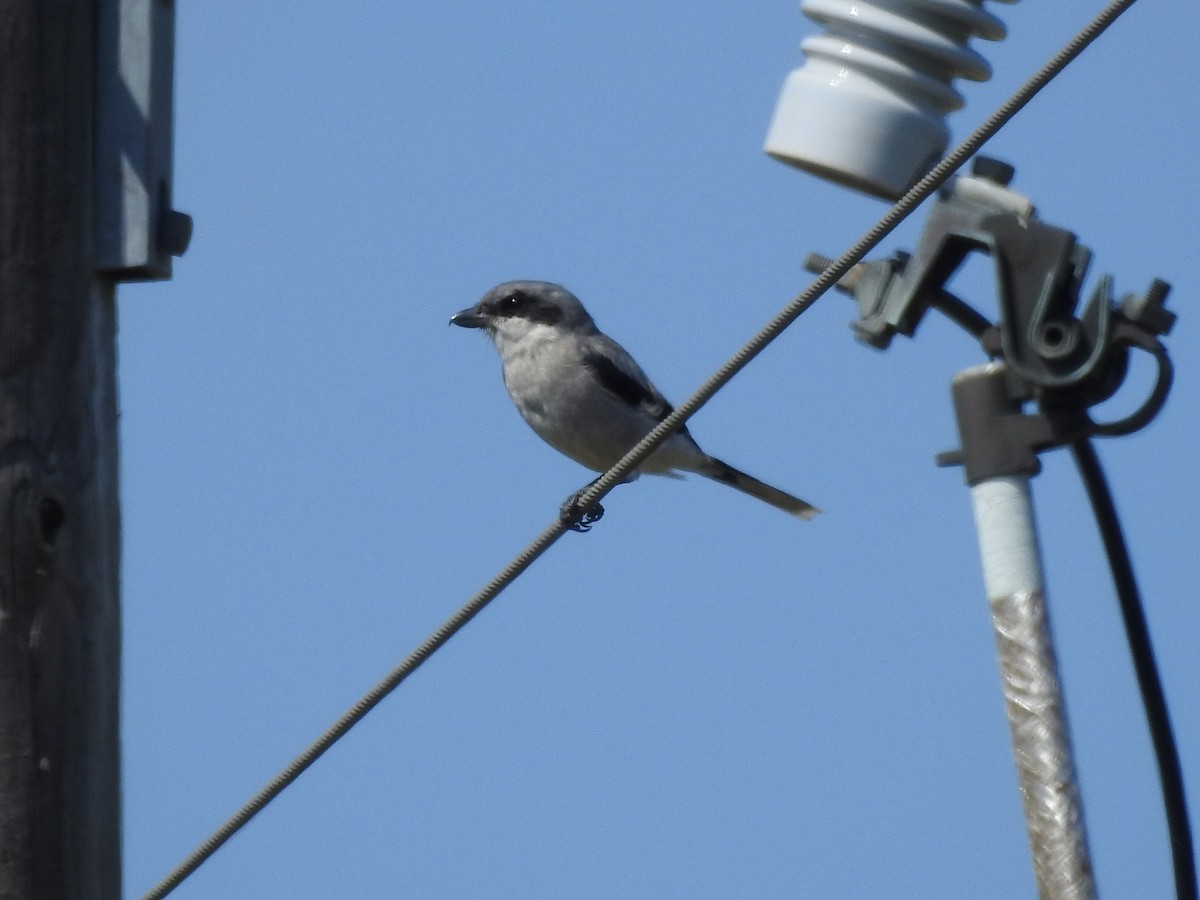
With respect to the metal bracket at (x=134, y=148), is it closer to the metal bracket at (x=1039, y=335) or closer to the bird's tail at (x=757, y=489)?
the metal bracket at (x=1039, y=335)

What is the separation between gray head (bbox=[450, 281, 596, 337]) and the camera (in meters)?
6.91

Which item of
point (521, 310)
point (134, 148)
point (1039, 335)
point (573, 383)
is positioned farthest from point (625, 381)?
point (134, 148)

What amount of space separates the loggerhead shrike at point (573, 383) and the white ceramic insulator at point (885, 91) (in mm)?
2684

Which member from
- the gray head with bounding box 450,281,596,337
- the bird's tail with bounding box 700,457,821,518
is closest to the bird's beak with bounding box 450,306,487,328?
the gray head with bounding box 450,281,596,337

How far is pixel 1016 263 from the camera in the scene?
135 inches

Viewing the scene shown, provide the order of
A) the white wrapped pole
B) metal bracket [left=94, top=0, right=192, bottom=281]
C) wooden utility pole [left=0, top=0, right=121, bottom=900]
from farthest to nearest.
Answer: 1. the white wrapped pole
2. metal bracket [left=94, top=0, right=192, bottom=281]
3. wooden utility pole [left=0, top=0, right=121, bottom=900]

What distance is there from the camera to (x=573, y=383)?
6.53 metres

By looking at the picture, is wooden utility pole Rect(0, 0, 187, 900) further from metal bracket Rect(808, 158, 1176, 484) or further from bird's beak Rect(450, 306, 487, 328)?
bird's beak Rect(450, 306, 487, 328)

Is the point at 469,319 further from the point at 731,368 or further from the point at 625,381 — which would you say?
the point at 731,368

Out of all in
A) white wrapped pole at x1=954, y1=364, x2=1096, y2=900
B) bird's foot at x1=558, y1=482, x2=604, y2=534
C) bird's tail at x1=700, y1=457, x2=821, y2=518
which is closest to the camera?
white wrapped pole at x1=954, y1=364, x2=1096, y2=900

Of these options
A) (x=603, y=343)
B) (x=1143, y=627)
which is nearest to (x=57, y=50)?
(x=1143, y=627)

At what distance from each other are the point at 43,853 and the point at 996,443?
1.98 m

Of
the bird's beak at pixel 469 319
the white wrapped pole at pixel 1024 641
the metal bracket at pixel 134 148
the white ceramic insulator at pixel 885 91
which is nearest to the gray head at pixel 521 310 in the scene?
the bird's beak at pixel 469 319

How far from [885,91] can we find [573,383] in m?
3.06
